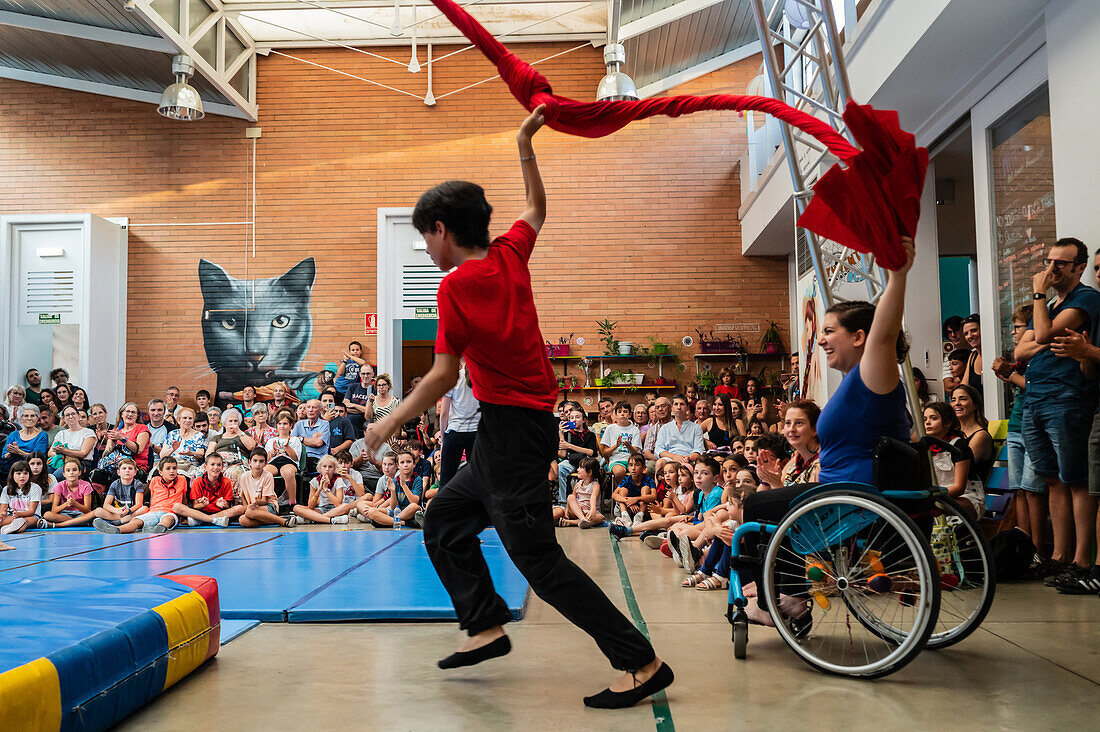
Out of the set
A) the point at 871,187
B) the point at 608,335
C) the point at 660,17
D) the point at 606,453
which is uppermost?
the point at 660,17

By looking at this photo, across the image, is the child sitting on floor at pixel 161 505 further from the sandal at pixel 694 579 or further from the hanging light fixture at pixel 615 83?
the hanging light fixture at pixel 615 83

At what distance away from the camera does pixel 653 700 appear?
7.72 ft

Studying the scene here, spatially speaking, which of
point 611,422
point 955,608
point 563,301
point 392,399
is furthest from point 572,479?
point 955,608

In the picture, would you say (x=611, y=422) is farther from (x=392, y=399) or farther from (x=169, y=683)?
(x=169, y=683)

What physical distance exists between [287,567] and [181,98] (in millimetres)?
6626

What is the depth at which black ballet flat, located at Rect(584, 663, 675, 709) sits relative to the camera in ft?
7.39

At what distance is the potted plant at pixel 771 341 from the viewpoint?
11227mm

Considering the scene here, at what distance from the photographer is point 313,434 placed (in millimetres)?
9633

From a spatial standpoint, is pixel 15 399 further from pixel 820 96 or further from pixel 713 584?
pixel 820 96

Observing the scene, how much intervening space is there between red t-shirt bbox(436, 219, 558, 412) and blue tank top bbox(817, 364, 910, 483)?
0.93 metres

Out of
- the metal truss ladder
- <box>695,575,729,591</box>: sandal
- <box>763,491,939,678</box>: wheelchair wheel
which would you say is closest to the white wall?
the metal truss ladder

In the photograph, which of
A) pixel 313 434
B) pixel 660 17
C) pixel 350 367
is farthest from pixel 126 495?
pixel 660 17

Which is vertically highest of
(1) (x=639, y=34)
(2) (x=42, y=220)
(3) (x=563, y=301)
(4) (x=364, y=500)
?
(1) (x=639, y=34)

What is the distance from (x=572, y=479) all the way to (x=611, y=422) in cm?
179
